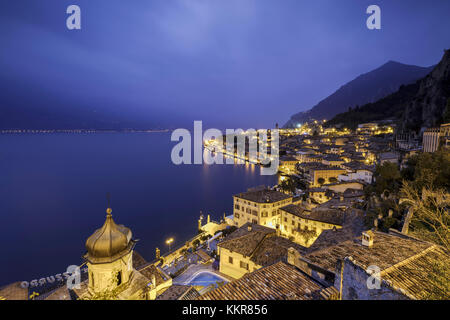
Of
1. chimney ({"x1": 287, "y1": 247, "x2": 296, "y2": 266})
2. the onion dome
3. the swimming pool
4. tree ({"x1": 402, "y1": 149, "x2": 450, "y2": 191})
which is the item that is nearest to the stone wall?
chimney ({"x1": 287, "y1": 247, "x2": 296, "y2": 266})

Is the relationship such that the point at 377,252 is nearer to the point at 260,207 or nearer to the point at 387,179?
the point at 387,179

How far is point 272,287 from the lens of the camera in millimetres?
6965

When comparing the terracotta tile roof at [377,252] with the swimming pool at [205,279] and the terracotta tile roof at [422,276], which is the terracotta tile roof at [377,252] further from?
the swimming pool at [205,279]

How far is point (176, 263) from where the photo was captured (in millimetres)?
23078

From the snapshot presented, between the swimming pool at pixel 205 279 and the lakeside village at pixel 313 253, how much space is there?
4.3 inches

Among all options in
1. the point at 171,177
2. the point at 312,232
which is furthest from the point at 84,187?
the point at 312,232

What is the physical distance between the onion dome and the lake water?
22996 mm

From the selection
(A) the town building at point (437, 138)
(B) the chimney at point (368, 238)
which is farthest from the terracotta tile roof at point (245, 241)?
(A) the town building at point (437, 138)

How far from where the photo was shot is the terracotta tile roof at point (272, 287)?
6.55 m

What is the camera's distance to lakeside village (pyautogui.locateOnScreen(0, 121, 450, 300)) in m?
6.27

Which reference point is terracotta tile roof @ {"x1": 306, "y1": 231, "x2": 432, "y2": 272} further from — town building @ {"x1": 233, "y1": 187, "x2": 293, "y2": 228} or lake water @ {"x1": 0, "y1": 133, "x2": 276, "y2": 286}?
lake water @ {"x1": 0, "y1": 133, "x2": 276, "y2": 286}

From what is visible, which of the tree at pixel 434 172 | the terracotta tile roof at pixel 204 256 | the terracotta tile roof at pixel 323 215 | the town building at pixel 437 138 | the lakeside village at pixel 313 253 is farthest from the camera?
the town building at pixel 437 138

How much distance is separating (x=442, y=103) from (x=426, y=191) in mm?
42177

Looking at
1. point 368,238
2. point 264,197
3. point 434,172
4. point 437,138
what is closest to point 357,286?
point 368,238
